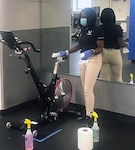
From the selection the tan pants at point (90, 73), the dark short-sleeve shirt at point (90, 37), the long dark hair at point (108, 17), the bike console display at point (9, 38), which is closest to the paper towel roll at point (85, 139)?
the tan pants at point (90, 73)

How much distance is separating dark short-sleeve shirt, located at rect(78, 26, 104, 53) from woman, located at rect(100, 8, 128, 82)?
18.1 inches

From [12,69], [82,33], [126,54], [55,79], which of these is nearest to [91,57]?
[82,33]

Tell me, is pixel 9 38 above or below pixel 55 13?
below

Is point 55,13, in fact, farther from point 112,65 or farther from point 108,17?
point 112,65

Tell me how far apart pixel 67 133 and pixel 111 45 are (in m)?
1.45

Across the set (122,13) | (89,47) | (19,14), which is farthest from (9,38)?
(122,13)

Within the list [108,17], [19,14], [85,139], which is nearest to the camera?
[85,139]

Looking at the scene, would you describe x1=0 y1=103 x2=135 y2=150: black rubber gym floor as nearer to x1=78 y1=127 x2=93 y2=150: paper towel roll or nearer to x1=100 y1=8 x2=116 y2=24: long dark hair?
x1=78 y1=127 x2=93 y2=150: paper towel roll

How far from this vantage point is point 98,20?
3.97m

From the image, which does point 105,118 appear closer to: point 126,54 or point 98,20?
point 126,54

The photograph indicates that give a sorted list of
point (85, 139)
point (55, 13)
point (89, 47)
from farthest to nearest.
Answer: point (55, 13)
point (89, 47)
point (85, 139)

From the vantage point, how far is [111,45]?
4051 mm

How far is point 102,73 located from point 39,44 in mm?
1256

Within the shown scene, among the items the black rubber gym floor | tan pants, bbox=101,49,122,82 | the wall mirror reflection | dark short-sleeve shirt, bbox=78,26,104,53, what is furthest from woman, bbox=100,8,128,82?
the black rubber gym floor
